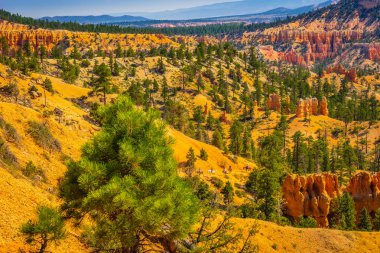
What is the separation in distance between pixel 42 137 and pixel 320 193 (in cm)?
4600

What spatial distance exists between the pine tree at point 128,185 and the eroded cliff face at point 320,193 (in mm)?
52297

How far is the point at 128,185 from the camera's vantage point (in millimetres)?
14055

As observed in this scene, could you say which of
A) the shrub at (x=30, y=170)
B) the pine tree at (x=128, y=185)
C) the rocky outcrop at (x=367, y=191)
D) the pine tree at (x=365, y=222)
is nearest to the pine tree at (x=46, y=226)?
the pine tree at (x=128, y=185)

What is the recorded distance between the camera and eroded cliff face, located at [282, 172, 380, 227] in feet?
209

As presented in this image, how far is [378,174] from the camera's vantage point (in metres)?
64.9

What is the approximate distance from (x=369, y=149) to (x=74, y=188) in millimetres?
121434

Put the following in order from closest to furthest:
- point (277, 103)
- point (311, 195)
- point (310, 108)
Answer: point (311, 195) < point (310, 108) < point (277, 103)

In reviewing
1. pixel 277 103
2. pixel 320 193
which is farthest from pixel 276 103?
pixel 320 193

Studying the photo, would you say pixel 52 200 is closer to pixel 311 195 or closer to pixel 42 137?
pixel 42 137

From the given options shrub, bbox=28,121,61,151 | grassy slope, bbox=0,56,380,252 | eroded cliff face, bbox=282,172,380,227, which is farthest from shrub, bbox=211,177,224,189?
shrub, bbox=28,121,61,151

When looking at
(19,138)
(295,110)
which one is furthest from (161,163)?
(295,110)

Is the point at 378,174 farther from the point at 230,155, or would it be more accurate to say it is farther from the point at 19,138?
the point at 19,138

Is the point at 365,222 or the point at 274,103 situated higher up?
the point at 274,103

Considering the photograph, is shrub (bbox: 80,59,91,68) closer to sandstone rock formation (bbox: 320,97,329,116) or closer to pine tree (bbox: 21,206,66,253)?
sandstone rock formation (bbox: 320,97,329,116)
